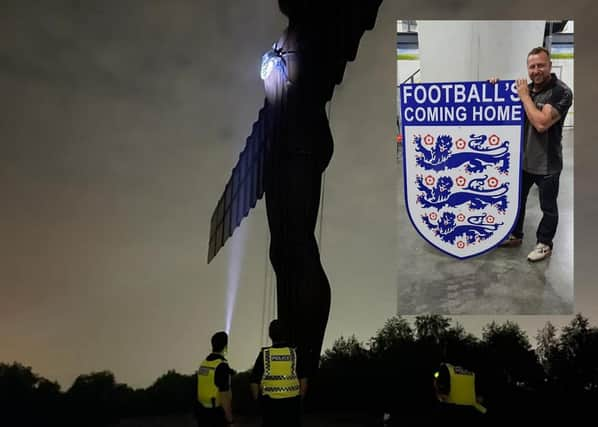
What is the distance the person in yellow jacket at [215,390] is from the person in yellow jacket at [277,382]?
6.9 inches

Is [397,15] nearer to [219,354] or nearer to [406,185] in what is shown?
[406,185]

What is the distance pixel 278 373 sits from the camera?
3578 millimetres

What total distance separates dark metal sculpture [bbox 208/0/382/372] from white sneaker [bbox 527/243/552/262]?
2104 mm

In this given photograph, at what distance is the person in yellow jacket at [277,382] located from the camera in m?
3.58

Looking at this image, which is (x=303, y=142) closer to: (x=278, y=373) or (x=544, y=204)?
(x=278, y=373)

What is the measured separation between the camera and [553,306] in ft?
20.2

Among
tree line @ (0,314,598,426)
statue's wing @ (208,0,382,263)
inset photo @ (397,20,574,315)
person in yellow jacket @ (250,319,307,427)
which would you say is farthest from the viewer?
inset photo @ (397,20,574,315)

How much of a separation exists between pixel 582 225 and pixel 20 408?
5308mm

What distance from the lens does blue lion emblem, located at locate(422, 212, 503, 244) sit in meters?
6.24

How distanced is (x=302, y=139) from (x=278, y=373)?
6.81 feet

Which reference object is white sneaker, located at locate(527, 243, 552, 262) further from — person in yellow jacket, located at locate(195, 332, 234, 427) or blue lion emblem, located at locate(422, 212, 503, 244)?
person in yellow jacket, located at locate(195, 332, 234, 427)

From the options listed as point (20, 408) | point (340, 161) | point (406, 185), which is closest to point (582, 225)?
point (406, 185)

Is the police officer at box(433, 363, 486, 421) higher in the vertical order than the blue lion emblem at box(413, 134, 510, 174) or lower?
lower

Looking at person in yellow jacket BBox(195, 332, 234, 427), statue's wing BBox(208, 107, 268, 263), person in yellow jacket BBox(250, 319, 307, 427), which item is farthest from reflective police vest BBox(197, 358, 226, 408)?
statue's wing BBox(208, 107, 268, 263)
